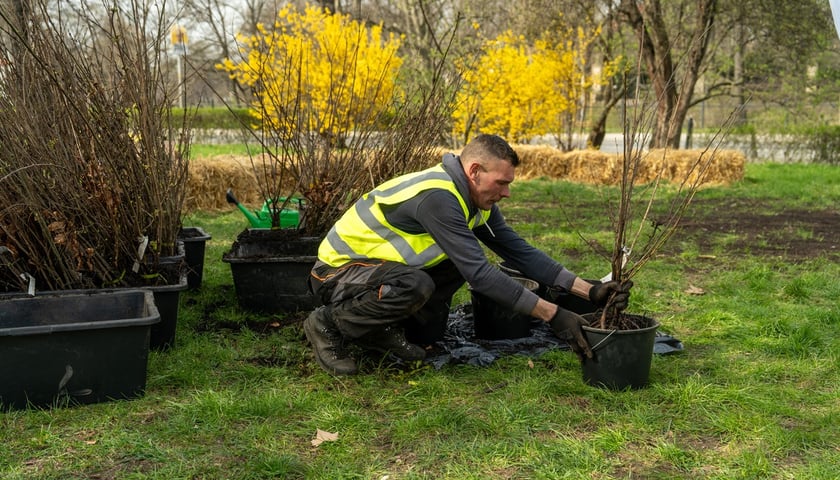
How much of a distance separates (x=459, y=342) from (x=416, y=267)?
71cm

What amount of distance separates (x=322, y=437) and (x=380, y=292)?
A: 0.76 metres

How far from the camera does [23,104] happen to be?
3.55 metres

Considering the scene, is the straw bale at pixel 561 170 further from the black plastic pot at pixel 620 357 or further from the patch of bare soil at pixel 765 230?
the black plastic pot at pixel 620 357

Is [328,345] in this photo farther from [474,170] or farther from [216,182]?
[216,182]

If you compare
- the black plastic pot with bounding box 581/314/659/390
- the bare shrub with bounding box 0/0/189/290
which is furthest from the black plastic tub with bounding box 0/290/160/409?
the black plastic pot with bounding box 581/314/659/390

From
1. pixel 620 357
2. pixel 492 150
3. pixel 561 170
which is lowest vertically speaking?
pixel 620 357

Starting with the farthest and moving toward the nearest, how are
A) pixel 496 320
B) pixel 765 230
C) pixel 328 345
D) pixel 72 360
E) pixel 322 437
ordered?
pixel 765 230 < pixel 496 320 < pixel 328 345 < pixel 72 360 < pixel 322 437

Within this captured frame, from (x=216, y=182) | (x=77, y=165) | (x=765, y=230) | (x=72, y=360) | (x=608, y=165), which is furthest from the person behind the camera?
(x=608, y=165)

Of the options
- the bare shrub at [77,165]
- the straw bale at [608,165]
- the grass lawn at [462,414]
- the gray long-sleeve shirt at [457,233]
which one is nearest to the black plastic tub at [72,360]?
the grass lawn at [462,414]

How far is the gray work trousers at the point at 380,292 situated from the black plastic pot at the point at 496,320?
0.98 feet

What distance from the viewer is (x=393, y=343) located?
11.7 feet

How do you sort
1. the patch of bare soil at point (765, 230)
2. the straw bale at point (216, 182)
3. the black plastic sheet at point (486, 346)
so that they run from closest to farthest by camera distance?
the black plastic sheet at point (486, 346), the patch of bare soil at point (765, 230), the straw bale at point (216, 182)

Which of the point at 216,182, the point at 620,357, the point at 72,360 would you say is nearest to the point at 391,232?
the point at 620,357

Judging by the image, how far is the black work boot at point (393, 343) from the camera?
354 cm
